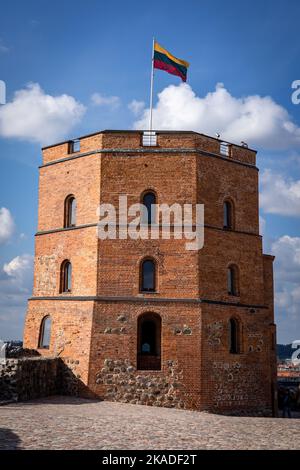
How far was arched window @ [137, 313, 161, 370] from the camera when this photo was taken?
61.9 feet

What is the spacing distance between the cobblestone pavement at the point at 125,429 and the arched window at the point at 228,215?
24.9 feet

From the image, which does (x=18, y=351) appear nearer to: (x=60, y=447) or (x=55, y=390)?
(x=55, y=390)

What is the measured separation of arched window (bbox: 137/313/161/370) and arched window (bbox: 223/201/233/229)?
469 centimetres

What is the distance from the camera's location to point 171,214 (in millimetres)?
19344

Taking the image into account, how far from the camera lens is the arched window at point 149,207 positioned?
63.8 feet

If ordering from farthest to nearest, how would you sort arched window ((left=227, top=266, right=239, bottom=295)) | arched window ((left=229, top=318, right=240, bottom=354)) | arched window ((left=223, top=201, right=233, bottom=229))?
1. arched window ((left=223, top=201, right=233, bottom=229))
2. arched window ((left=227, top=266, right=239, bottom=295))
3. arched window ((left=229, top=318, right=240, bottom=354))

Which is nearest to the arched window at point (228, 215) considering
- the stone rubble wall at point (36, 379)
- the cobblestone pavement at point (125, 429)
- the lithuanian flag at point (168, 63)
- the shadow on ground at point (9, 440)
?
the lithuanian flag at point (168, 63)

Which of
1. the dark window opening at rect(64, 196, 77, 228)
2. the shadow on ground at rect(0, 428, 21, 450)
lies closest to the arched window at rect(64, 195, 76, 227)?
the dark window opening at rect(64, 196, 77, 228)

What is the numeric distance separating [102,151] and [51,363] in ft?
25.4

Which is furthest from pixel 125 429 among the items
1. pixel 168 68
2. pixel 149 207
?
pixel 168 68

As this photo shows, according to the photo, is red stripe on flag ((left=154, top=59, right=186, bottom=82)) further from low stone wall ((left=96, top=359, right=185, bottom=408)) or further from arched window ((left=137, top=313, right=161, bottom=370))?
low stone wall ((left=96, top=359, right=185, bottom=408))

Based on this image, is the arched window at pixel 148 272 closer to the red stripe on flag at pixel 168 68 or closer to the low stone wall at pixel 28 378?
the low stone wall at pixel 28 378

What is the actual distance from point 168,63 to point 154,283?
8.86 metres
